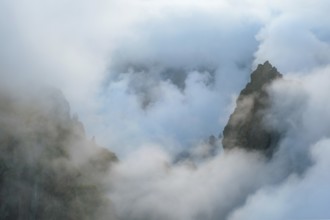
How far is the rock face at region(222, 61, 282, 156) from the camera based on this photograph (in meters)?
184

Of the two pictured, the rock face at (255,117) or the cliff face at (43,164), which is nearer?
the cliff face at (43,164)

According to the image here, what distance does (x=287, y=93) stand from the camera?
18450cm

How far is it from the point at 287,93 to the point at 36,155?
72887mm

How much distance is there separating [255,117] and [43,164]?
6077 centimetres

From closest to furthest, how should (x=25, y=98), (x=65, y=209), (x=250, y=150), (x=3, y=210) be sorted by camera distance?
(x=3, y=210) < (x=65, y=209) < (x=25, y=98) < (x=250, y=150)

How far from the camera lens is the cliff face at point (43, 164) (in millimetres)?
152000

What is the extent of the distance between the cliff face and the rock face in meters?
44.2

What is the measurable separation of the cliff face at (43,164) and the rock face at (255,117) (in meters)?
44.2

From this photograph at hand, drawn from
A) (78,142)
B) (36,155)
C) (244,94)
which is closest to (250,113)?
(244,94)

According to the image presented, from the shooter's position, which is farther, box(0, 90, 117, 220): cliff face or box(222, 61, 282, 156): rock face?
box(222, 61, 282, 156): rock face

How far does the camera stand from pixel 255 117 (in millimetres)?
182500

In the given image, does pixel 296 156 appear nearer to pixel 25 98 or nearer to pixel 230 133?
pixel 230 133

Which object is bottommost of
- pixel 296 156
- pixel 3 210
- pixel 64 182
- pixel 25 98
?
pixel 3 210

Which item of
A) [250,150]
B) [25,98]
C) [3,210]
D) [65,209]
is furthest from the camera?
[250,150]
